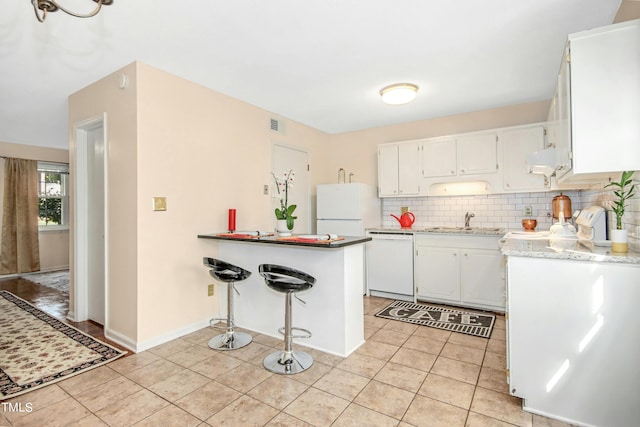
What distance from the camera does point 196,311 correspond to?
3.28m

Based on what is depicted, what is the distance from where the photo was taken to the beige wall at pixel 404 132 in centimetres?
402

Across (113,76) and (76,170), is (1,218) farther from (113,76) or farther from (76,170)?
(113,76)

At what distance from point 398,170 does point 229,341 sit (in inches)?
123

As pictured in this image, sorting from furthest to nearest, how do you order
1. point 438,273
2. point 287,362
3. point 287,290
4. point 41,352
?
1. point 438,273
2. point 41,352
3. point 287,362
4. point 287,290

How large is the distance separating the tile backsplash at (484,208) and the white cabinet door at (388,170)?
0.36 metres

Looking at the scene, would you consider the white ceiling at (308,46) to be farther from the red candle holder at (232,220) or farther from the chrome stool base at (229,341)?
the chrome stool base at (229,341)

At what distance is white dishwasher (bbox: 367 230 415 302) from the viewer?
418 cm

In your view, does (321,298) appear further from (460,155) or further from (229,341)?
(460,155)

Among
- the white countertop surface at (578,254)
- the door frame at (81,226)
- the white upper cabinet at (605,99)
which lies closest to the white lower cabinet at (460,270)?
the white countertop surface at (578,254)

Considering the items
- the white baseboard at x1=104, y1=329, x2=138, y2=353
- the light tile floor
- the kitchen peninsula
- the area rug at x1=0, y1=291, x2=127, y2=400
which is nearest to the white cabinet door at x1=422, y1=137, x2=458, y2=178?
the kitchen peninsula

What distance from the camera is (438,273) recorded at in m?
3.99

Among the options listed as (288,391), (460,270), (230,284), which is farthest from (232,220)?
(460,270)

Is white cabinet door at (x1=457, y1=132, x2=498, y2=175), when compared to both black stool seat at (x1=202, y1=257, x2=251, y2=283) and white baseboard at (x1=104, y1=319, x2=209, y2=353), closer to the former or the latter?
black stool seat at (x1=202, y1=257, x2=251, y2=283)

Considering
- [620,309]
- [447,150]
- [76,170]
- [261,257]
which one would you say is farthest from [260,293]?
[447,150]
